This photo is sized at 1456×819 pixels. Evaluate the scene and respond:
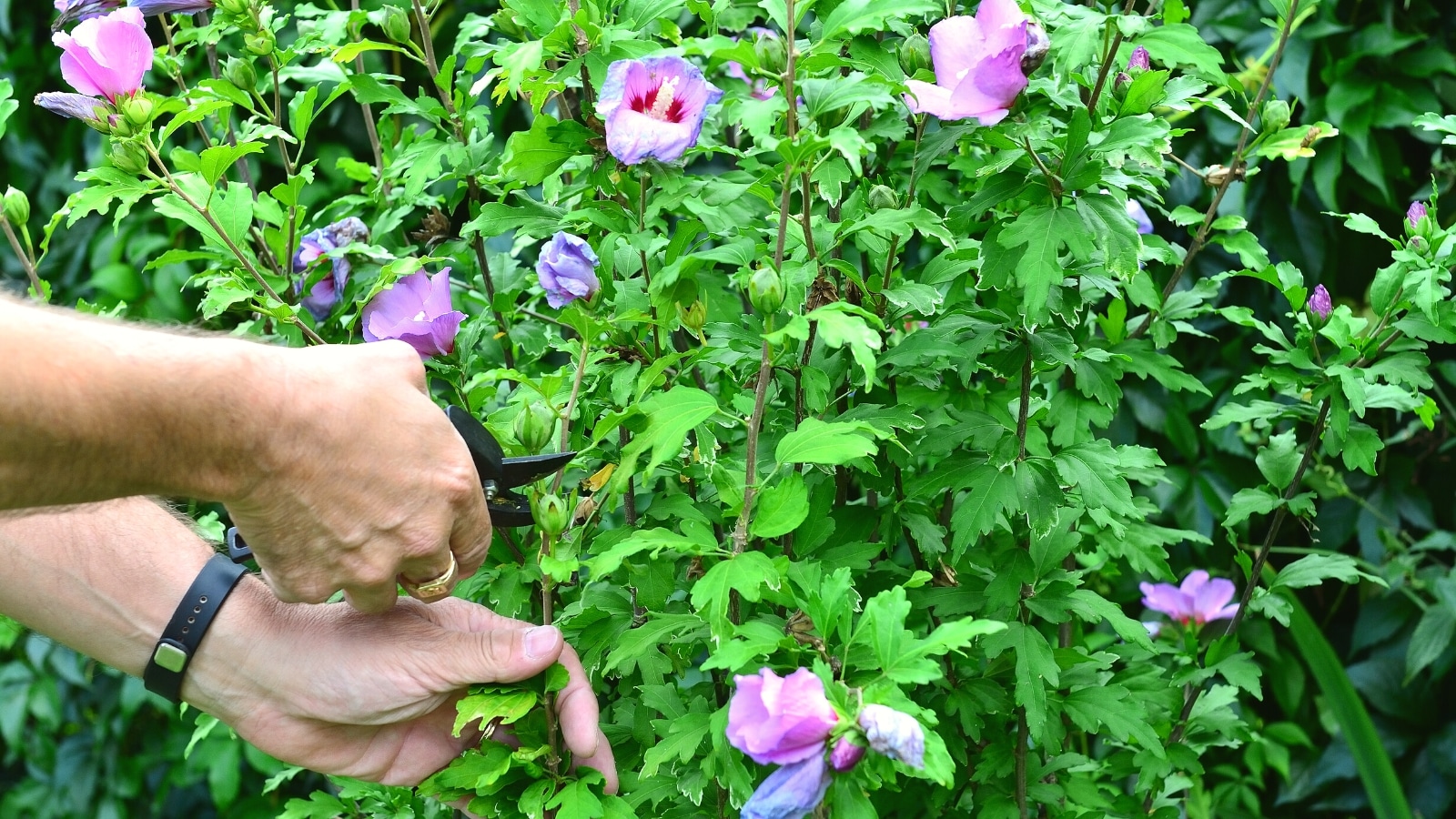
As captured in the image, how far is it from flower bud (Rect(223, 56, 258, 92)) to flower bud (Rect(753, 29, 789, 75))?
2.34ft

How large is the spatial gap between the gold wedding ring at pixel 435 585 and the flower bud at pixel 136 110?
55 cm

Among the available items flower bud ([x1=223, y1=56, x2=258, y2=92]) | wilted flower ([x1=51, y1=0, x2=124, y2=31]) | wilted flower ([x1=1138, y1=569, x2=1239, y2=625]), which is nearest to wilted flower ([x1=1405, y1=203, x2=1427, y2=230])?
wilted flower ([x1=1138, y1=569, x2=1239, y2=625])

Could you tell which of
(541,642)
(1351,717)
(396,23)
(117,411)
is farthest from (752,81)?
(1351,717)

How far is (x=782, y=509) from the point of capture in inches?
39.1

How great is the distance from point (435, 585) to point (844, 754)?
17.2 inches

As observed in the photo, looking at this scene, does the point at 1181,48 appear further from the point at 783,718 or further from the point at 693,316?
the point at 783,718

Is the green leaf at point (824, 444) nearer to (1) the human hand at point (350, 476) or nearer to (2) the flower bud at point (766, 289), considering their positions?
(2) the flower bud at point (766, 289)

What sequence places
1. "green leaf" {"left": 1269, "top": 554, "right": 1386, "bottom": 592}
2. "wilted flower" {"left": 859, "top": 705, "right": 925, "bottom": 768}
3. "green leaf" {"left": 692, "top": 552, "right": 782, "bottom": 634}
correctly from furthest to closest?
"green leaf" {"left": 1269, "top": 554, "right": 1386, "bottom": 592} < "green leaf" {"left": 692, "top": 552, "right": 782, "bottom": 634} < "wilted flower" {"left": 859, "top": 705, "right": 925, "bottom": 768}

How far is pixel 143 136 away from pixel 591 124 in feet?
1.54

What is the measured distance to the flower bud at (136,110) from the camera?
125cm

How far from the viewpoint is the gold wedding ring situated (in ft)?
3.69

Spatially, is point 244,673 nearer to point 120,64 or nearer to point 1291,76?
point 120,64

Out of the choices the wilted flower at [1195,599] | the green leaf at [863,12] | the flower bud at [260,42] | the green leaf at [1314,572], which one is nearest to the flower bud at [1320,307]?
the green leaf at [1314,572]

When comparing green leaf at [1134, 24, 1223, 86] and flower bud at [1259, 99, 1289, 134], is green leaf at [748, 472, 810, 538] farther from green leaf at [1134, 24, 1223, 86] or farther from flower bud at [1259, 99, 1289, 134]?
flower bud at [1259, 99, 1289, 134]
